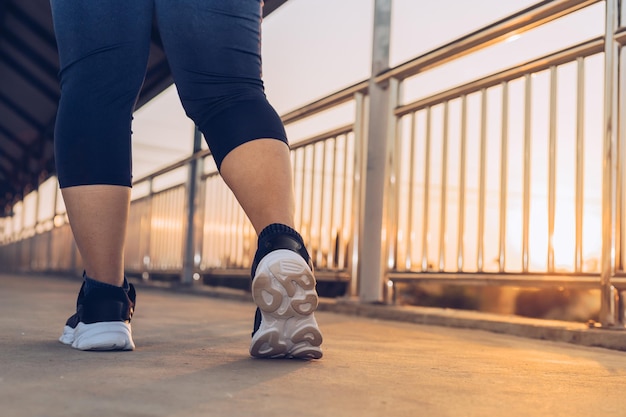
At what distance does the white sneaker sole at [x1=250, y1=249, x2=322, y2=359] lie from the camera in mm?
1101

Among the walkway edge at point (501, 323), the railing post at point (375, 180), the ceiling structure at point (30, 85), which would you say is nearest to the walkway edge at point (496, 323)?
the walkway edge at point (501, 323)

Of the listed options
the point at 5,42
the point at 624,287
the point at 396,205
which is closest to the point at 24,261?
the point at 5,42

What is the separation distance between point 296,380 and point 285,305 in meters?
0.17

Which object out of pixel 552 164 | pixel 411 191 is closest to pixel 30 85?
pixel 411 191

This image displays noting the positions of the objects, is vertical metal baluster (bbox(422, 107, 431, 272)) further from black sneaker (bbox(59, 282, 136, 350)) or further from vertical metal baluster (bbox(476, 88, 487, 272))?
black sneaker (bbox(59, 282, 136, 350))

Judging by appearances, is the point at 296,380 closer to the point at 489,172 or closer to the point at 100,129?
the point at 100,129

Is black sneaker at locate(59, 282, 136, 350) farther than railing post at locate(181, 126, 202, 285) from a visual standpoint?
No

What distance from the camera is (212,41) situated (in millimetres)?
1278

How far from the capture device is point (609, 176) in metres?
1.89

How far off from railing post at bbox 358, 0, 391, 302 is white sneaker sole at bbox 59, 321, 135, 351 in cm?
173

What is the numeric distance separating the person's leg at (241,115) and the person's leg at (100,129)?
0.07m

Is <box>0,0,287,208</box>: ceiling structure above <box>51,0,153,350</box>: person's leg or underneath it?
above

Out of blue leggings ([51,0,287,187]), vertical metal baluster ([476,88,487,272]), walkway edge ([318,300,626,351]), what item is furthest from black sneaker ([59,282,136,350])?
vertical metal baluster ([476,88,487,272])

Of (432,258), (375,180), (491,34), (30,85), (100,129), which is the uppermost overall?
(30,85)
